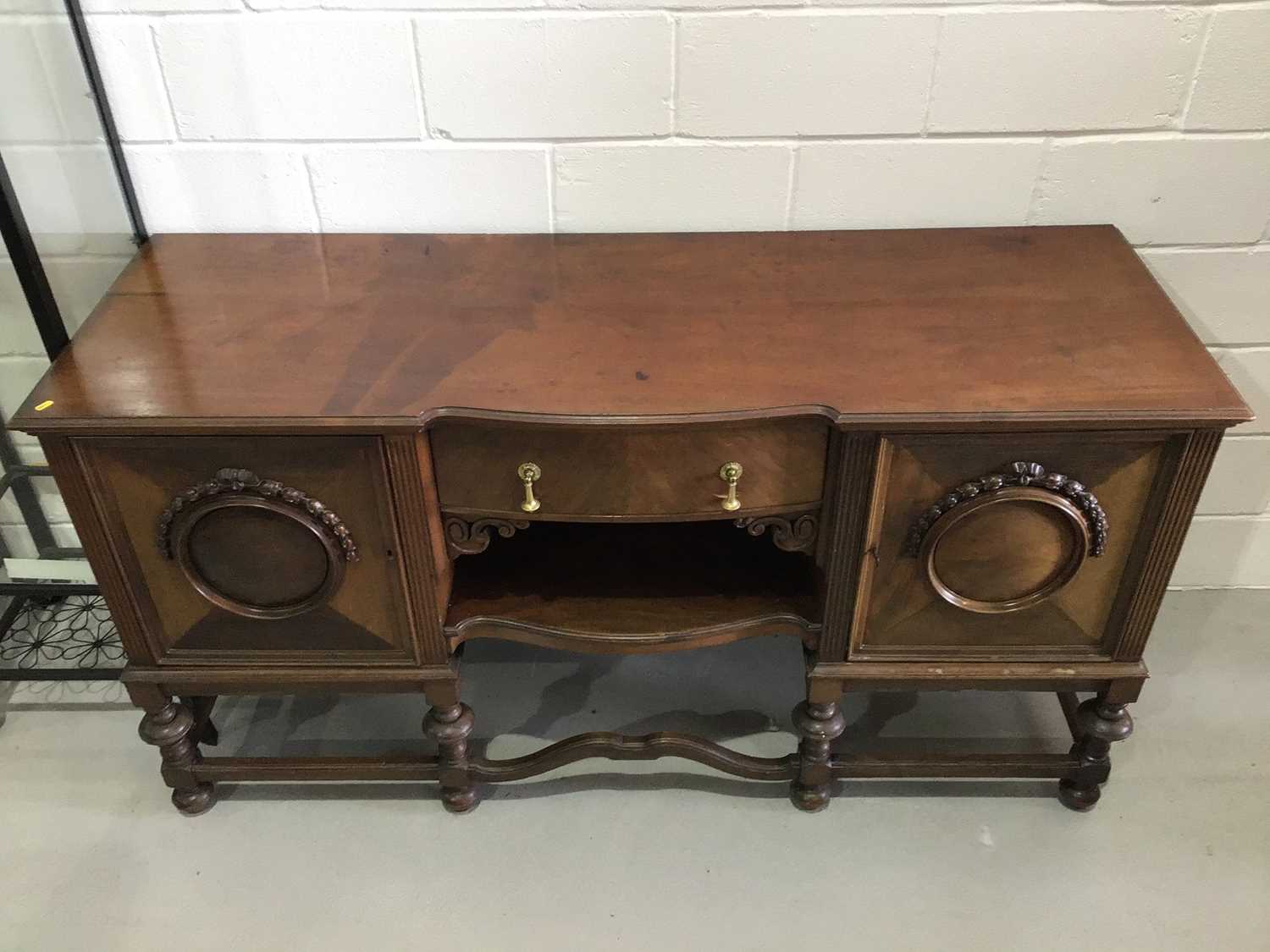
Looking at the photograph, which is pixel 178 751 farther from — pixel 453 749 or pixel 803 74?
pixel 803 74

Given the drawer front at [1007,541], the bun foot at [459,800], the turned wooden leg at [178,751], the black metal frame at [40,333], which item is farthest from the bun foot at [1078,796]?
the black metal frame at [40,333]

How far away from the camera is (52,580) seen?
211 centimetres

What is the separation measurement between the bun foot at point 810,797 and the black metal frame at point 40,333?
1149mm

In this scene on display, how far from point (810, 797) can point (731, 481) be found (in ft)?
2.14

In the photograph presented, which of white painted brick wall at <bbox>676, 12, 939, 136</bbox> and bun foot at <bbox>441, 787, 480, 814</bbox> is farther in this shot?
bun foot at <bbox>441, 787, 480, 814</bbox>

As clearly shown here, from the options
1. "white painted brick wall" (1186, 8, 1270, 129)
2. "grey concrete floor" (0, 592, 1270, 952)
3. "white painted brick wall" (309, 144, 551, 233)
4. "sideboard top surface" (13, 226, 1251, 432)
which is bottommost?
"grey concrete floor" (0, 592, 1270, 952)

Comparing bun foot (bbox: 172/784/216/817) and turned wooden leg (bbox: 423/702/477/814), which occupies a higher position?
turned wooden leg (bbox: 423/702/477/814)

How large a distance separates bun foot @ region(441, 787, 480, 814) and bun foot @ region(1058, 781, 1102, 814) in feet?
3.12

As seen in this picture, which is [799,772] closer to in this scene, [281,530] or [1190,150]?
[281,530]

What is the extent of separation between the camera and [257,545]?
146cm

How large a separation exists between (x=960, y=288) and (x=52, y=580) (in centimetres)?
172

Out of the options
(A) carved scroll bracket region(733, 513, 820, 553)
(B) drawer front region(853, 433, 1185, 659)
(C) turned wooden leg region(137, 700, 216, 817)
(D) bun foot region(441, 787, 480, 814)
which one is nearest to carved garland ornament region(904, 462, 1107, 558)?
(B) drawer front region(853, 433, 1185, 659)

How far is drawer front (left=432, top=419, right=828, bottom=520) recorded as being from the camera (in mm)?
1361

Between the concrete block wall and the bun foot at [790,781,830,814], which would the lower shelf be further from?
the concrete block wall
